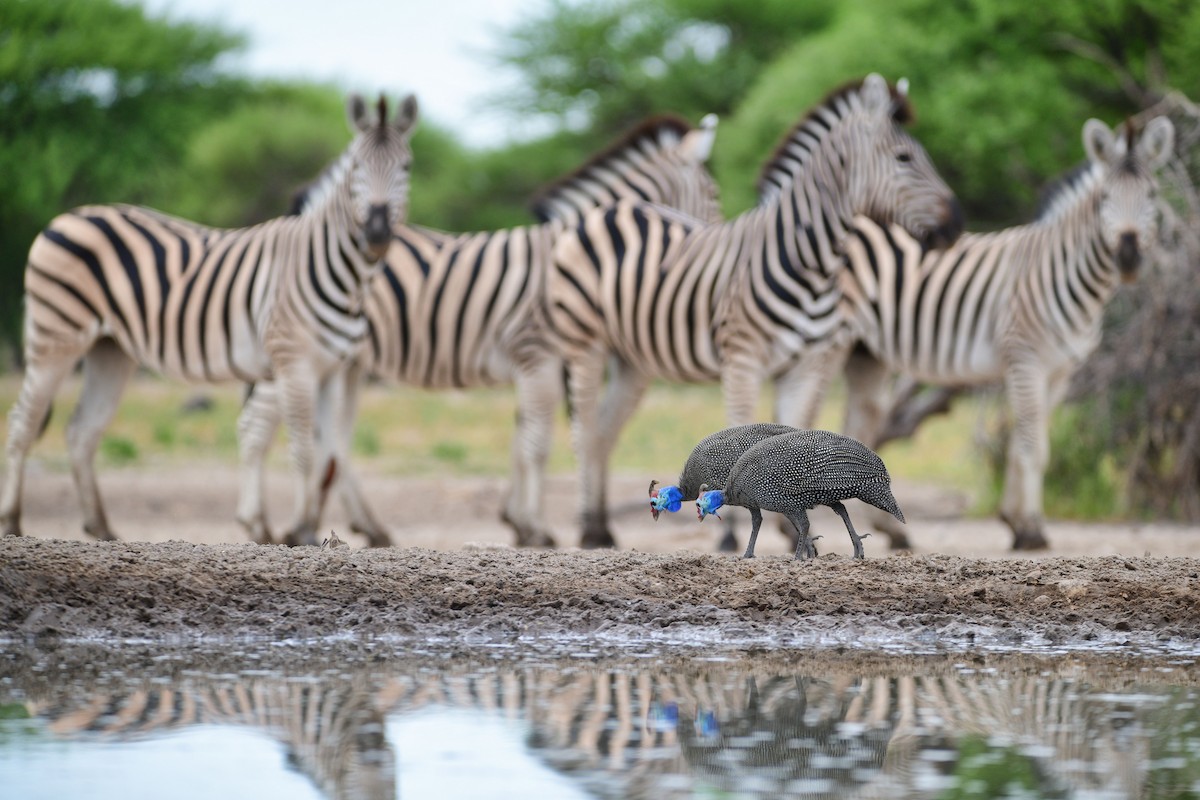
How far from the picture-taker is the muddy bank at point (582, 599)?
559 centimetres

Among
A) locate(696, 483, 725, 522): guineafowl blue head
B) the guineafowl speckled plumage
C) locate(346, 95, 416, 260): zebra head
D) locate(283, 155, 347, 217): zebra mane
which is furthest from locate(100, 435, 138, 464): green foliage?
locate(696, 483, 725, 522): guineafowl blue head

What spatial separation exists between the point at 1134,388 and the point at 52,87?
18311 mm

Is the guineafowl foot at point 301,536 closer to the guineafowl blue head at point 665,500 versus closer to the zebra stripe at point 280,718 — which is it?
the guineafowl blue head at point 665,500

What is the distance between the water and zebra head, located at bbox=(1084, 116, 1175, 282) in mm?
4747

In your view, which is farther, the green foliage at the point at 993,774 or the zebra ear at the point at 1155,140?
the zebra ear at the point at 1155,140

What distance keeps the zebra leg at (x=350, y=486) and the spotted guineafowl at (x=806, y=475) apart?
3.90m

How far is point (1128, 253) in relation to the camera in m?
9.39

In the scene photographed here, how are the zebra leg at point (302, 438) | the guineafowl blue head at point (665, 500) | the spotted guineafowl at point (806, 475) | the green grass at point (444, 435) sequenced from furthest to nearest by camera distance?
the green grass at point (444, 435)
the zebra leg at point (302, 438)
the guineafowl blue head at point (665, 500)
the spotted guineafowl at point (806, 475)

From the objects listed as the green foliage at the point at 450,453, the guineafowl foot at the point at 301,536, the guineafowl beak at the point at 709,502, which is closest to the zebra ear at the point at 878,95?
the guineafowl beak at the point at 709,502

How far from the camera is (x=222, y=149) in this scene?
3231 cm

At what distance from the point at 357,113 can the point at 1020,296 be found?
4.15m

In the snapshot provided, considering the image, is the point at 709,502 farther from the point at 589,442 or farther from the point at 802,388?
the point at 589,442

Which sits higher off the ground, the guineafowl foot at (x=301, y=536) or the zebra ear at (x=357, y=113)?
the zebra ear at (x=357, y=113)

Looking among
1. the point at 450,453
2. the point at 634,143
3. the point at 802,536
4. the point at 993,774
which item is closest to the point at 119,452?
the point at 450,453
